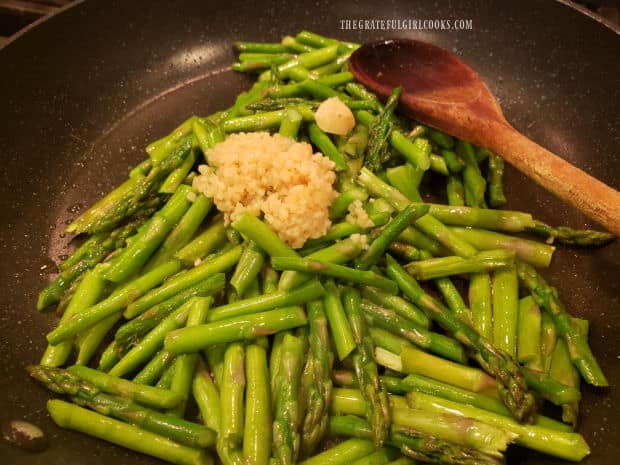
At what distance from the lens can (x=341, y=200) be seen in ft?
10.1

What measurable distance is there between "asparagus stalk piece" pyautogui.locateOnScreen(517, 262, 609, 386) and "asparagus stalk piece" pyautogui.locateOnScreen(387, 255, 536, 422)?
0.41 meters

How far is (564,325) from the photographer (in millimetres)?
2840

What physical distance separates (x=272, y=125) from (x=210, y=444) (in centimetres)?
207

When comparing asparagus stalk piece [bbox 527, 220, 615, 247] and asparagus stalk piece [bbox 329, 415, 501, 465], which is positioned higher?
asparagus stalk piece [bbox 527, 220, 615, 247]

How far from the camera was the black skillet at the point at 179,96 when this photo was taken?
3.21 meters

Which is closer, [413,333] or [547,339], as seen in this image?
[413,333]

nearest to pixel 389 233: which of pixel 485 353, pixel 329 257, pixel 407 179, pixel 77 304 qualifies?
pixel 329 257

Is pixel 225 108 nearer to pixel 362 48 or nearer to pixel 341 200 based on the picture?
pixel 362 48

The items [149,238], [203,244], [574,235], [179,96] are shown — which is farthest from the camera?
[179,96]

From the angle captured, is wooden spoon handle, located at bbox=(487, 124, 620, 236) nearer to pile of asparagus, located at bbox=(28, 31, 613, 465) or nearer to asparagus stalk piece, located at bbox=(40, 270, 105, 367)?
pile of asparagus, located at bbox=(28, 31, 613, 465)

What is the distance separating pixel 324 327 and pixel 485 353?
86 centimetres

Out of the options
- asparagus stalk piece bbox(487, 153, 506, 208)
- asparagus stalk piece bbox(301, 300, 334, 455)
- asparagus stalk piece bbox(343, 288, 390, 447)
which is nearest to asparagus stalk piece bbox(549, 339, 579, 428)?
asparagus stalk piece bbox(343, 288, 390, 447)

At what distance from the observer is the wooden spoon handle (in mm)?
2773

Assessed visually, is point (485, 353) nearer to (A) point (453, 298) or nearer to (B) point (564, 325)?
(A) point (453, 298)
